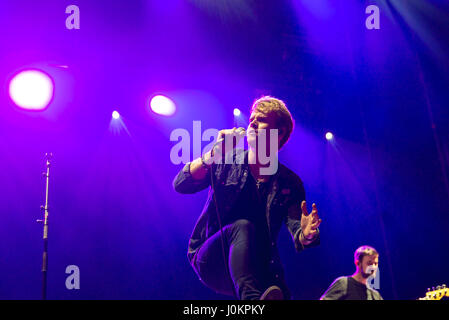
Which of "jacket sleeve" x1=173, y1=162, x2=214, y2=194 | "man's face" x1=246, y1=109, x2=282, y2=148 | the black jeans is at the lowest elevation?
the black jeans

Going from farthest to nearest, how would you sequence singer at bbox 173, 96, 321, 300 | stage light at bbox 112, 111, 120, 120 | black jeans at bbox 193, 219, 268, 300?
stage light at bbox 112, 111, 120, 120, singer at bbox 173, 96, 321, 300, black jeans at bbox 193, 219, 268, 300

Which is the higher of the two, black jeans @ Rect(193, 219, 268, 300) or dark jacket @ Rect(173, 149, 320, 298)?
dark jacket @ Rect(173, 149, 320, 298)

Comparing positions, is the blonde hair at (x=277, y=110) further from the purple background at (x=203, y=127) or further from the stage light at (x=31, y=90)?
the stage light at (x=31, y=90)

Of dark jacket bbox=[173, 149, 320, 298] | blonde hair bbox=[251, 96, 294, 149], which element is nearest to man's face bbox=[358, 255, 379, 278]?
dark jacket bbox=[173, 149, 320, 298]

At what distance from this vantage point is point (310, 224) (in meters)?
2.60

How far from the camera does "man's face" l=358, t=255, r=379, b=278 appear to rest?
12.6ft

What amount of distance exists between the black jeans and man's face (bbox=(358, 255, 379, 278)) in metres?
1.67

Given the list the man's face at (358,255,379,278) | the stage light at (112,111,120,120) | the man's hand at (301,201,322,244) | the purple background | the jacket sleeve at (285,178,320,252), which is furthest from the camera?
the stage light at (112,111,120,120)

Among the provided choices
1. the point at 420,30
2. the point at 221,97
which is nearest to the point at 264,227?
the point at 221,97

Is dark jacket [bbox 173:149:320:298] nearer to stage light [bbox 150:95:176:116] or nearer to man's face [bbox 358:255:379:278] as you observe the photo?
man's face [bbox 358:255:379:278]

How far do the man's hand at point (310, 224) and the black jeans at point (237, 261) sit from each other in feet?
0.92

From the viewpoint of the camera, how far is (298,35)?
6414 mm
